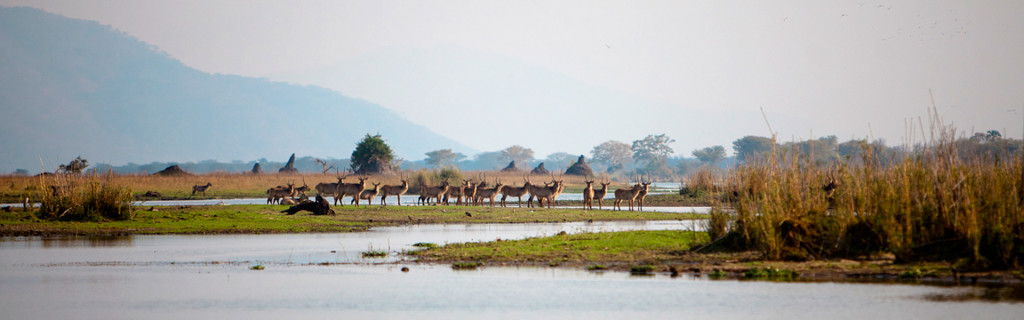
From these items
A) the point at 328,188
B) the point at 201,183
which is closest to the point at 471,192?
the point at 328,188

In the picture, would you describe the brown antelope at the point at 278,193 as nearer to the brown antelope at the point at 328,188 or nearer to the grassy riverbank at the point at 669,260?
the brown antelope at the point at 328,188

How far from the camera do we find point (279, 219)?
29.9 metres

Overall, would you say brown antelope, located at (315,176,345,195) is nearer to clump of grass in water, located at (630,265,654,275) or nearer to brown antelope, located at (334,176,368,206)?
brown antelope, located at (334,176,368,206)

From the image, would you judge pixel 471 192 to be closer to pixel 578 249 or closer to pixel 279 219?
pixel 279 219

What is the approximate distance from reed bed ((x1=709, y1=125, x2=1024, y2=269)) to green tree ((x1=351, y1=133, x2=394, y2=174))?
59243mm

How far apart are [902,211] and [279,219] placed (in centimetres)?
1999

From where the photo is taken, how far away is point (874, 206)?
631 inches

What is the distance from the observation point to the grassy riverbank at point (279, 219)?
26.5 metres

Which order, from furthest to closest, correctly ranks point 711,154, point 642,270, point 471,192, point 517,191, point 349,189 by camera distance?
point 711,154 < point 517,191 < point 471,192 < point 349,189 < point 642,270

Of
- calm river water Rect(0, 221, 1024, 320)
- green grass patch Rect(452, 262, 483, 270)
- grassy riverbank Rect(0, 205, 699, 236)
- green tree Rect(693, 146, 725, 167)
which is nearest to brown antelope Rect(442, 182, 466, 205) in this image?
grassy riverbank Rect(0, 205, 699, 236)

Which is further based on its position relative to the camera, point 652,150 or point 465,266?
point 652,150

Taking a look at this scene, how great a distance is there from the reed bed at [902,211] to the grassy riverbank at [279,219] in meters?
14.8

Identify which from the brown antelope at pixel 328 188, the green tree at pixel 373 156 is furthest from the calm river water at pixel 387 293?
the green tree at pixel 373 156

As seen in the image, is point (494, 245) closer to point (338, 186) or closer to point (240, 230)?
point (240, 230)
